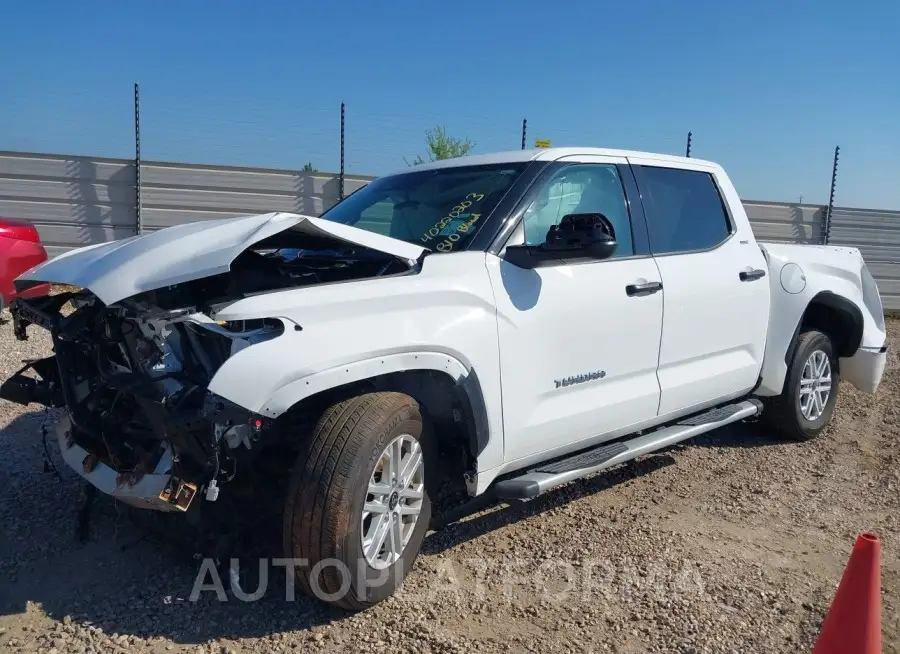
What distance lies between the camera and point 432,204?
3.95m

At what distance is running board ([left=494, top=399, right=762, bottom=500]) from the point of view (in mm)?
3336

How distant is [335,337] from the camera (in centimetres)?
276

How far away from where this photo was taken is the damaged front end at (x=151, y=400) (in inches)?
104

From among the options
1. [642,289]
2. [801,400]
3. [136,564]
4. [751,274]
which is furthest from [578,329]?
[801,400]

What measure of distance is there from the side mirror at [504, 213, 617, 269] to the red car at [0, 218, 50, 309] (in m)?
6.07

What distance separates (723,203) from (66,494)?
4.30 metres

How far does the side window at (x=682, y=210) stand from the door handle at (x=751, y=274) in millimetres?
247

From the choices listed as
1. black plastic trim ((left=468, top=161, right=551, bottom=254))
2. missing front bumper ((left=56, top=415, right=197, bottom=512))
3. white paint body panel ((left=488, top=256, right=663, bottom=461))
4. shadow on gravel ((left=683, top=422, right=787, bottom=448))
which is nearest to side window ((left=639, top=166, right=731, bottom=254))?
white paint body panel ((left=488, top=256, right=663, bottom=461))

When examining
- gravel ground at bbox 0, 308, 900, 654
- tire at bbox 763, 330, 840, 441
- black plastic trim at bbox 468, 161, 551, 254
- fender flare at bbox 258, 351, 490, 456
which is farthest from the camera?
tire at bbox 763, 330, 840, 441

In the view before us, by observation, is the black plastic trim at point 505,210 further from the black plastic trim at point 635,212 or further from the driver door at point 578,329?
the black plastic trim at point 635,212

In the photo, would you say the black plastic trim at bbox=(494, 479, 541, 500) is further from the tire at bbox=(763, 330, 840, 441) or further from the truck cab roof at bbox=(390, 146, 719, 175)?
the tire at bbox=(763, 330, 840, 441)

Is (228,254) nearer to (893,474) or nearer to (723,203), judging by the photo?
(723,203)

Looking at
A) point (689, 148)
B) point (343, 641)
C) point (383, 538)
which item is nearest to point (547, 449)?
point (383, 538)

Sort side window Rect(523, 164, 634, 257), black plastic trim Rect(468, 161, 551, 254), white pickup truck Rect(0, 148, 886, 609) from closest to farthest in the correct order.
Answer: white pickup truck Rect(0, 148, 886, 609)
black plastic trim Rect(468, 161, 551, 254)
side window Rect(523, 164, 634, 257)
